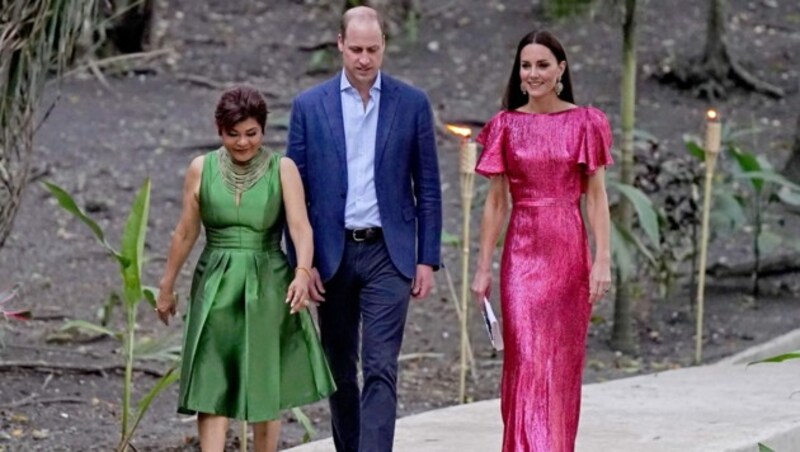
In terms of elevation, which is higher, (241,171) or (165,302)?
(241,171)

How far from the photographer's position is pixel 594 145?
18.8 ft

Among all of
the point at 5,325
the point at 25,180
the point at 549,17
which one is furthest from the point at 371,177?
the point at 549,17

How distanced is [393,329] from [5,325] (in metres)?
3.73

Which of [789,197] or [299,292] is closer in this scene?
[299,292]

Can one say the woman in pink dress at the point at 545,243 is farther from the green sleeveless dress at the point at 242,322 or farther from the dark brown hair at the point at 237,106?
the dark brown hair at the point at 237,106

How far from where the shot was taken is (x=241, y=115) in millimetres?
5480

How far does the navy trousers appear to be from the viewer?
5.71m

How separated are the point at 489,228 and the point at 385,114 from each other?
552 millimetres

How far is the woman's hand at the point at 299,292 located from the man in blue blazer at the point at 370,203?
150 mm

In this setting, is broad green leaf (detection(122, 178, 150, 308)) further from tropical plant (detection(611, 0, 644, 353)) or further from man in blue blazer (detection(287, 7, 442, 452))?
tropical plant (detection(611, 0, 644, 353))

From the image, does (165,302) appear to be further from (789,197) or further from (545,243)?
(789,197)

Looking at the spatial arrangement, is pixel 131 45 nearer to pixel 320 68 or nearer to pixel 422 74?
pixel 320 68

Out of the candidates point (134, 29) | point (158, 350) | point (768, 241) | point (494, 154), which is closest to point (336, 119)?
point (494, 154)

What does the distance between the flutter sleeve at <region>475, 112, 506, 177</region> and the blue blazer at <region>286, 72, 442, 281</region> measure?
0.20 metres
